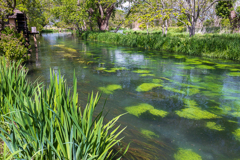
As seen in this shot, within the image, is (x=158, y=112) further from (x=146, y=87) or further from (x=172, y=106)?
(x=146, y=87)

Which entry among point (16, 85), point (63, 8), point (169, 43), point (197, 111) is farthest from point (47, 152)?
point (63, 8)

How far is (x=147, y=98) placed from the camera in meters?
3.79

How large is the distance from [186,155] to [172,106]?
136cm

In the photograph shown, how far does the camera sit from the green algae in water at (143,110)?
311 cm

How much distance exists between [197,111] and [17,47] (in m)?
5.08

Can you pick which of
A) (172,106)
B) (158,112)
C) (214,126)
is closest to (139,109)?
(158,112)

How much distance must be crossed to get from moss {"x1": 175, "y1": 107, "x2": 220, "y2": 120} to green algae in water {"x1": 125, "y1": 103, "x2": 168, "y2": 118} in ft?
0.96

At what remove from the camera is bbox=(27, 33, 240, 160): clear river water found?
2262 mm

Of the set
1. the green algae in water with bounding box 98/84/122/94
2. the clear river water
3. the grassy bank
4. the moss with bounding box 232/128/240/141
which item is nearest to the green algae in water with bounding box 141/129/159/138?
the clear river water

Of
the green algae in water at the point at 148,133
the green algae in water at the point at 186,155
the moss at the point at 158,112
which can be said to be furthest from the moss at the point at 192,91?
the green algae in water at the point at 186,155

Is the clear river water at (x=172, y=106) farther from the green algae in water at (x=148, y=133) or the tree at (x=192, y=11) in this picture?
the tree at (x=192, y=11)

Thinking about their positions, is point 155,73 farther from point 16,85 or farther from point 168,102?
point 16,85

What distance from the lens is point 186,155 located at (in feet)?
6.97

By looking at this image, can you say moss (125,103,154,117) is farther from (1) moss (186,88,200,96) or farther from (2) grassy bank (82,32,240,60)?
(2) grassy bank (82,32,240,60)
